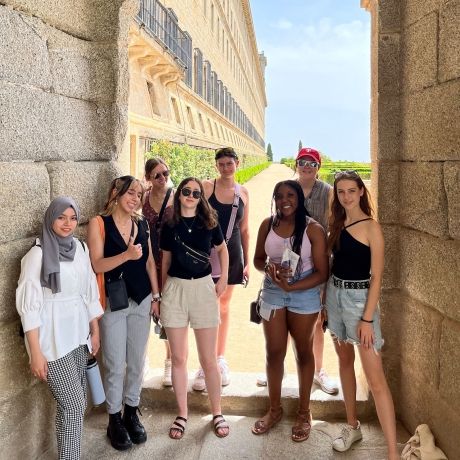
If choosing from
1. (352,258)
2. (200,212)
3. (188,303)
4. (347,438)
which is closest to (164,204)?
(200,212)

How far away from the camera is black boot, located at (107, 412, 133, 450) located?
3.75m

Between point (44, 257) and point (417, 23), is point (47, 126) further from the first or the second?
point (417, 23)

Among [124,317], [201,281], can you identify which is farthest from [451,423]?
[124,317]

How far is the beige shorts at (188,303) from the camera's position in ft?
12.2

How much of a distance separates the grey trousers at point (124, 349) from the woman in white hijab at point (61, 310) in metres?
0.23

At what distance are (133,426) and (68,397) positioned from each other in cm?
87

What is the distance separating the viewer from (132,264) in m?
3.64

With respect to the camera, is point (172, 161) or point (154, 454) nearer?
point (154, 454)

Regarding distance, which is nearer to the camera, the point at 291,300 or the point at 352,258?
the point at 352,258

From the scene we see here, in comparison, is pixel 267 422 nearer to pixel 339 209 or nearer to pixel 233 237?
pixel 233 237

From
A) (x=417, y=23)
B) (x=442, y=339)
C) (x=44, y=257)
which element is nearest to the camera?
(x=44, y=257)

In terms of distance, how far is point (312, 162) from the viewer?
4012mm

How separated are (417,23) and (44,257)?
318 cm

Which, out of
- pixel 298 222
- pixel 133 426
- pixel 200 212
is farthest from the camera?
pixel 133 426
